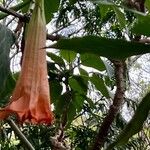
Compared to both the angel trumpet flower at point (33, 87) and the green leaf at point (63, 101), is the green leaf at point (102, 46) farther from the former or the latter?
the green leaf at point (63, 101)

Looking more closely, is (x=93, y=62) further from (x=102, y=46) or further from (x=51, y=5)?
(x=102, y=46)

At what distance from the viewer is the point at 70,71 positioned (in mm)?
963

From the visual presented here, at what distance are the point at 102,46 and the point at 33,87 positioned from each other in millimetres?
97

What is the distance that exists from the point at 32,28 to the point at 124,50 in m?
0.12

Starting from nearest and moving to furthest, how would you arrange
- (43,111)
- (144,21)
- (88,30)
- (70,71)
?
(43,111) < (144,21) < (70,71) < (88,30)

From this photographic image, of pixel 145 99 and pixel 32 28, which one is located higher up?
pixel 32 28

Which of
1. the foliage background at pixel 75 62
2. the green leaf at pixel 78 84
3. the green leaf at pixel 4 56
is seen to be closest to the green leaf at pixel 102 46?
the foliage background at pixel 75 62

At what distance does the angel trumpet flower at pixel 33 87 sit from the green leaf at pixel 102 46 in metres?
0.04

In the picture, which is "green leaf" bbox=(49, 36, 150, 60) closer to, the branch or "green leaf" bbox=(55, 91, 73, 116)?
the branch

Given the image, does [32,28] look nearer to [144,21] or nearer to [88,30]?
[144,21]

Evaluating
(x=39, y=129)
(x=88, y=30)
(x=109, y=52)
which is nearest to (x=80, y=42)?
(x=109, y=52)

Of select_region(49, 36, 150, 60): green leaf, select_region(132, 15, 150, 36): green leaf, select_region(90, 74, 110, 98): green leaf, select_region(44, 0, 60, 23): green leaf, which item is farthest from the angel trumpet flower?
select_region(90, 74, 110, 98): green leaf

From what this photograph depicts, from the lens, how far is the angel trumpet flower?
1.66 feet

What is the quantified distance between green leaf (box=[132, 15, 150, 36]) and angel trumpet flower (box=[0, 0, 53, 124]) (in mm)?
141
